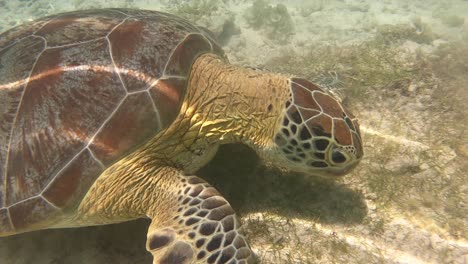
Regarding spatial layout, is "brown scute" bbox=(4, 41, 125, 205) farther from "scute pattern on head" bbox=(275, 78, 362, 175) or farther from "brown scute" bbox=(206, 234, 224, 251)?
"scute pattern on head" bbox=(275, 78, 362, 175)

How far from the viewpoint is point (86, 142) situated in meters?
2.09

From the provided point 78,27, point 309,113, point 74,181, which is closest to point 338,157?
point 309,113

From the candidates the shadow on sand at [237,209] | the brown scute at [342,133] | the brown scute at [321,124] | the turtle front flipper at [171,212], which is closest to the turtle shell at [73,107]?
the turtle front flipper at [171,212]

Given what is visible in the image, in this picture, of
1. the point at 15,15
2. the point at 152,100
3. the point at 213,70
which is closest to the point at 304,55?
the point at 213,70

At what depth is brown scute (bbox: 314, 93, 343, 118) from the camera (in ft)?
7.29

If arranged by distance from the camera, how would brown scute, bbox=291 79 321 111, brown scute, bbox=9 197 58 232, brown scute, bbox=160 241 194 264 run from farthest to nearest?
1. brown scute, bbox=291 79 321 111
2. brown scute, bbox=9 197 58 232
3. brown scute, bbox=160 241 194 264

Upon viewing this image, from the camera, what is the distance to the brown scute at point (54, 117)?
82.1 inches

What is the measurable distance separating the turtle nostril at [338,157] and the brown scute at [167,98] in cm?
116

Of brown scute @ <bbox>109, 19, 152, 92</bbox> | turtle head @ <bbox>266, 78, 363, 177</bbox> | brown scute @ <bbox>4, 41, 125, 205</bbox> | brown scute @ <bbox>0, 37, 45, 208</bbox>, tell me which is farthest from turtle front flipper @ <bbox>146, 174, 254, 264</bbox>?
brown scute @ <bbox>0, 37, 45, 208</bbox>

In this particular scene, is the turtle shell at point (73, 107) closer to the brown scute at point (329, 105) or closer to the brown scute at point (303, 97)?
the brown scute at point (303, 97)

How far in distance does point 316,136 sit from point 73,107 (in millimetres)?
1668

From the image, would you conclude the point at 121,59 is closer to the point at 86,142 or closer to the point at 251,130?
the point at 86,142

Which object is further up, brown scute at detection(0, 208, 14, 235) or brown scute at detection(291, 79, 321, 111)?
brown scute at detection(291, 79, 321, 111)

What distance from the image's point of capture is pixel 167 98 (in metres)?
2.28
